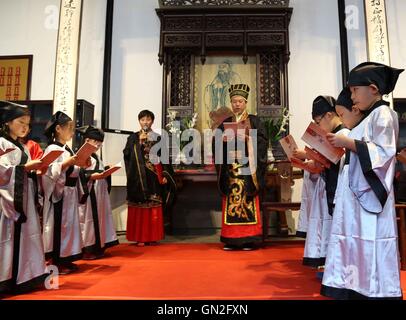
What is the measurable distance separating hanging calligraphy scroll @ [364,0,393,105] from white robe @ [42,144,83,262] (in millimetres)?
4381

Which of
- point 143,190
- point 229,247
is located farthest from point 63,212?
point 229,247

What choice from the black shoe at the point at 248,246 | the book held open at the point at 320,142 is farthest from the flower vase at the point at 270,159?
the book held open at the point at 320,142

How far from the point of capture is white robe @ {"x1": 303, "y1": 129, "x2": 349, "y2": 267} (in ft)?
9.37

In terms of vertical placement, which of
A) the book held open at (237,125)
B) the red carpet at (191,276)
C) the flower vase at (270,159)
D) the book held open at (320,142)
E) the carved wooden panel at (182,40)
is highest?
the carved wooden panel at (182,40)

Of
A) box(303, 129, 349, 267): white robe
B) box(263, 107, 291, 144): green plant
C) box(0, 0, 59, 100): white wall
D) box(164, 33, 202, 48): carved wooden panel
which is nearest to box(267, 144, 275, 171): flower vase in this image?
box(263, 107, 291, 144): green plant

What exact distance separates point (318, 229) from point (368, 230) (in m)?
1.00

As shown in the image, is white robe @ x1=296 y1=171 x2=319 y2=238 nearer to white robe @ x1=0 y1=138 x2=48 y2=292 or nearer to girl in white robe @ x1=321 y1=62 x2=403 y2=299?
girl in white robe @ x1=321 y1=62 x2=403 y2=299

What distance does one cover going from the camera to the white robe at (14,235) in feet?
7.80

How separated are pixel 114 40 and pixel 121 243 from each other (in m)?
3.73

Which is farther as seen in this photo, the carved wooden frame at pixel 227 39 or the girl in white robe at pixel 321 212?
the carved wooden frame at pixel 227 39

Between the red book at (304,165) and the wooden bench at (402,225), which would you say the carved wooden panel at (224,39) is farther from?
the wooden bench at (402,225)

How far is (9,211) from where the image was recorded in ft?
7.88
